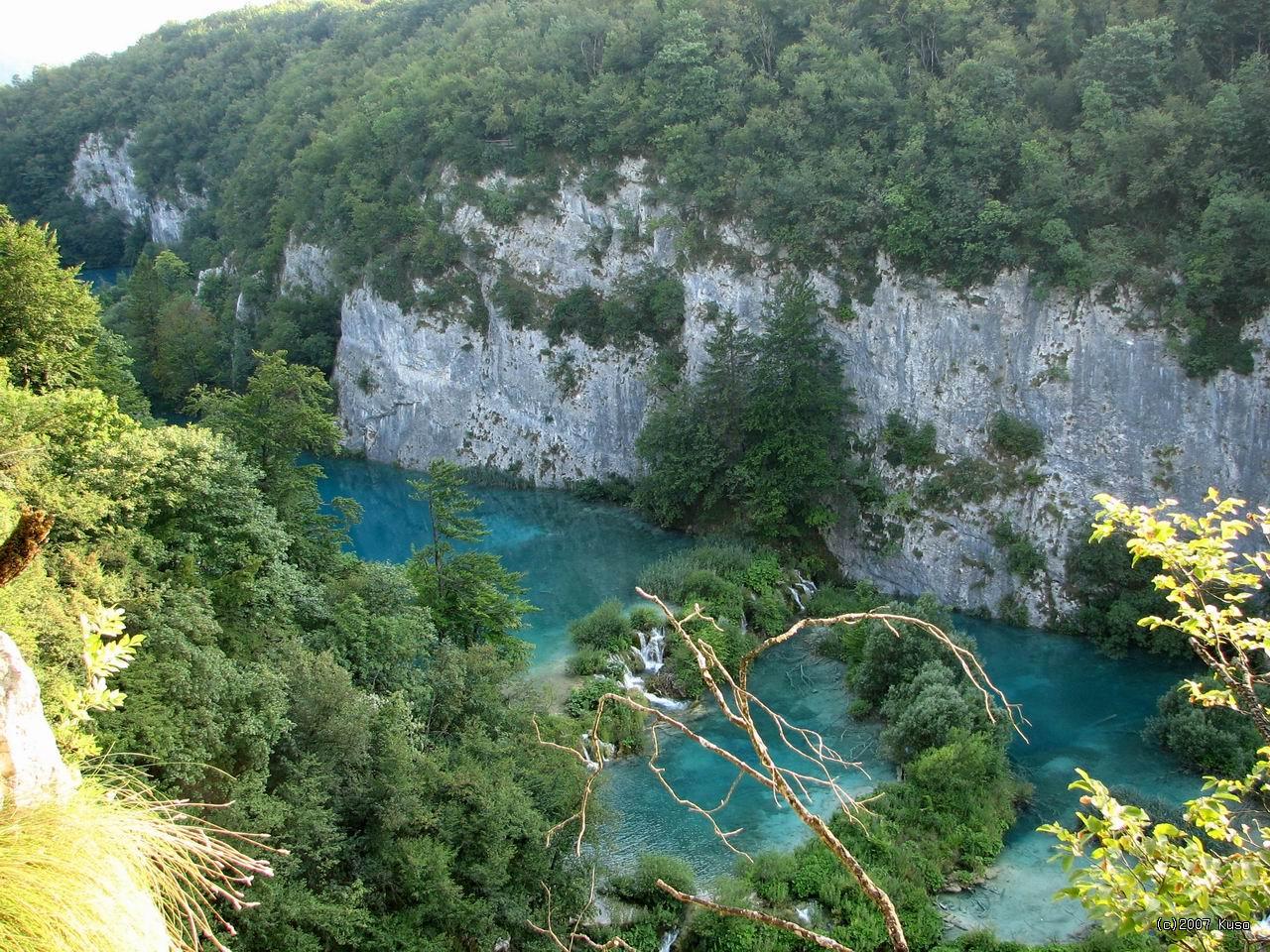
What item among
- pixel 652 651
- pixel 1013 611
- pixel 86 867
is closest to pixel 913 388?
pixel 1013 611

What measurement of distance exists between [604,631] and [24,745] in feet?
67.7

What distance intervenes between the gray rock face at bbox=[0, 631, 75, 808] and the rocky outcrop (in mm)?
67504

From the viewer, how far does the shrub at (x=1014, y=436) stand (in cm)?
2777

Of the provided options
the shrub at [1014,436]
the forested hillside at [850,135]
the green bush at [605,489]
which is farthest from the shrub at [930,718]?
the green bush at [605,489]

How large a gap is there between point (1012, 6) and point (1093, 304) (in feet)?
35.0

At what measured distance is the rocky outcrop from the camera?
214ft

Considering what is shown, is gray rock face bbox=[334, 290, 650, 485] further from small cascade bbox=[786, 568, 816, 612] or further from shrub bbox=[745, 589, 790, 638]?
shrub bbox=[745, 589, 790, 638]

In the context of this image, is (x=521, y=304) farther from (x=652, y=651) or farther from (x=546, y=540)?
(x=652, y=651)

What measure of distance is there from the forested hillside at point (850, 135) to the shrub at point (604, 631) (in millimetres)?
13355

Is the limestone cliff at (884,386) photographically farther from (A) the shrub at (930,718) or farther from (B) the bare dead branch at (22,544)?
(B) the bare dead branch at (22,544)

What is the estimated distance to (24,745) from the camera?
486 centimetres

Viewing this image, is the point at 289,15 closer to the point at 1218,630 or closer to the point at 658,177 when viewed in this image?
the point at 658,177

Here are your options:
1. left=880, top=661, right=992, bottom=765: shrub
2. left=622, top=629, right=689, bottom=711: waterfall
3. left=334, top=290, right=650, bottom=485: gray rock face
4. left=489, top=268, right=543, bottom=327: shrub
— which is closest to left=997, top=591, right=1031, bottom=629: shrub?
left=880, top=661, right=992, bottom=765: shrub

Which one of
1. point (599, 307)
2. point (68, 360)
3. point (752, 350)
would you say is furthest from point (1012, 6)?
point (68, 360)
